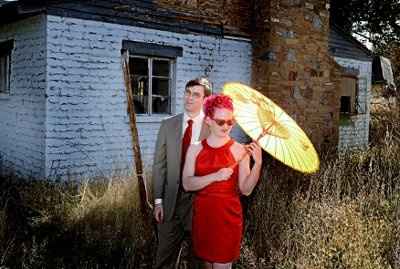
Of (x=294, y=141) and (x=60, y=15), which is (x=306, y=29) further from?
(x=294, y=141)

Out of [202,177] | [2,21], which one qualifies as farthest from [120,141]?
[202,177]

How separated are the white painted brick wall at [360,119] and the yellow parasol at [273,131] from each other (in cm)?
1131

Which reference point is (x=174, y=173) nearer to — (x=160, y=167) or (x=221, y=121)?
(x=160, y=167)

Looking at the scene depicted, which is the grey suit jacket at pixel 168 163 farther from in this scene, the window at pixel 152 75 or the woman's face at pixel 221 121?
the window at pixel 152 75

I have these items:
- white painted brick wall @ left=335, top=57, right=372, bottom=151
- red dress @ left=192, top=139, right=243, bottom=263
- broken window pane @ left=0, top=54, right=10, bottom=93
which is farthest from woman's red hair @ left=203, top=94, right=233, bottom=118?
white painted brick wall @ left=335, top=57, right=372, bottom=151

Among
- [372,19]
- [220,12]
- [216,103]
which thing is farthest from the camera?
[372,19]

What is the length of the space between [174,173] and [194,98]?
556 millimetres

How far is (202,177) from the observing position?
264 centimetres

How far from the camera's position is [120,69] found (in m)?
8.16

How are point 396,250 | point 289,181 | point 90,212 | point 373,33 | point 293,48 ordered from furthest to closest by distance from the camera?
point 373,33, point 293,48, point 289,181, point 90,212, point 396,250

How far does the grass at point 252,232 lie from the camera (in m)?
3.97

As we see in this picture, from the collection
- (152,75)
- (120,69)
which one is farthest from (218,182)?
(152,75)

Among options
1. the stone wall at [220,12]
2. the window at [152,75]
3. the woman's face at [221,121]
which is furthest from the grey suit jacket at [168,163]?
the stone wall at [220,12]

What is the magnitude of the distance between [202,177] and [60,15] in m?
5.67
